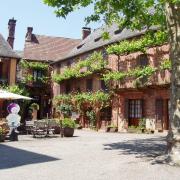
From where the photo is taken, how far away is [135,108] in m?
29.9

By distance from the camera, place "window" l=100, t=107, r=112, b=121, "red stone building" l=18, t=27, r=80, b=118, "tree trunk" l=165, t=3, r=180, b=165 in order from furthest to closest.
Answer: "red stone building" l=18, t=27, r=80, b=118 → "window" l=100, t=107, r=112, b=121 → "tree trunk" l=165, t=3, r=180, b=165

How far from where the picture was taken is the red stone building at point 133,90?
27.0m

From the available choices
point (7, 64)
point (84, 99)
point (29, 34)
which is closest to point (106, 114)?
point (84, 99)

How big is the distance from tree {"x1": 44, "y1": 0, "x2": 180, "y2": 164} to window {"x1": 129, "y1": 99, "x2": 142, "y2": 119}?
13.7 metres

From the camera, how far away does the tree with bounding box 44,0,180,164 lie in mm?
11969

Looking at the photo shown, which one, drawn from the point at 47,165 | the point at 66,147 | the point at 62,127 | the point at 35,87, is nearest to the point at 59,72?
the point at 35,87

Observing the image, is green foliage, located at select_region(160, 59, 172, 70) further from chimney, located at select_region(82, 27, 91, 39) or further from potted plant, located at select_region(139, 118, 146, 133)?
chimney, located at select_region(82, 27, 91, 39)

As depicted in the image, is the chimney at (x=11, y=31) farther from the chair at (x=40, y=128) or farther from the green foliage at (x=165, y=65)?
the chair at (x=40, y=128)

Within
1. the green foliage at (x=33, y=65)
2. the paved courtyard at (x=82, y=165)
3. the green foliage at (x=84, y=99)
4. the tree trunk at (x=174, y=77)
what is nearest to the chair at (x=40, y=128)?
the paved courtyard at (x=82, y=165)

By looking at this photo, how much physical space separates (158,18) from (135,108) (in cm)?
1553

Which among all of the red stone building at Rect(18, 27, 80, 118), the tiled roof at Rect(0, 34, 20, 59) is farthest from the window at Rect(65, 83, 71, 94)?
the tiled roof at Rect(0, 34, 20, 59)

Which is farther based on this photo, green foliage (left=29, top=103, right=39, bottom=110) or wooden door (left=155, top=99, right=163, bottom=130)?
green foliage (left=29, top=103, right=39, bottom=110)

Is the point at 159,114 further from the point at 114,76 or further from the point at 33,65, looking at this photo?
the point at 33,65

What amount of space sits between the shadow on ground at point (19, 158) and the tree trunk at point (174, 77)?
3976mm
